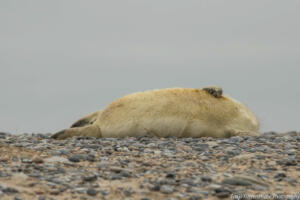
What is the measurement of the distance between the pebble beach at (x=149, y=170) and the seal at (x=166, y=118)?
939 mm

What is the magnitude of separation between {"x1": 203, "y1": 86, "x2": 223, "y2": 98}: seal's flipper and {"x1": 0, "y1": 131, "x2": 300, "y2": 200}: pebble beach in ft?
6.71

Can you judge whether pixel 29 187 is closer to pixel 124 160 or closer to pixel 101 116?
pixel 124 160

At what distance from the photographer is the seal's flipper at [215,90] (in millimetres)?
11672

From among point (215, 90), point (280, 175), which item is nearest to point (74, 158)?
point (280, 175)

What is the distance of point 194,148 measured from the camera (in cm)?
918

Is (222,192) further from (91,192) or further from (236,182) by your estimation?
(91,192)

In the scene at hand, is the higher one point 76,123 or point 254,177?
point 76,123

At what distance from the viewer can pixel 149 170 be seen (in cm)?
705

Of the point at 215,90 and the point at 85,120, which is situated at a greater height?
the point at 215,90

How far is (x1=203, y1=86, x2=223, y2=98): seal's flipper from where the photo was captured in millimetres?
11672

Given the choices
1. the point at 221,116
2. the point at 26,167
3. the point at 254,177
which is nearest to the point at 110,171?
the point at 26,167

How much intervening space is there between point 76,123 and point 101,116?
1.58m

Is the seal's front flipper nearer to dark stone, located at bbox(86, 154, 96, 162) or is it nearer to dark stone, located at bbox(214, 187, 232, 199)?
dark stone, located at bbox(86, 154, 96, 162)

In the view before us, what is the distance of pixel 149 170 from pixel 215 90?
17.0 ft
